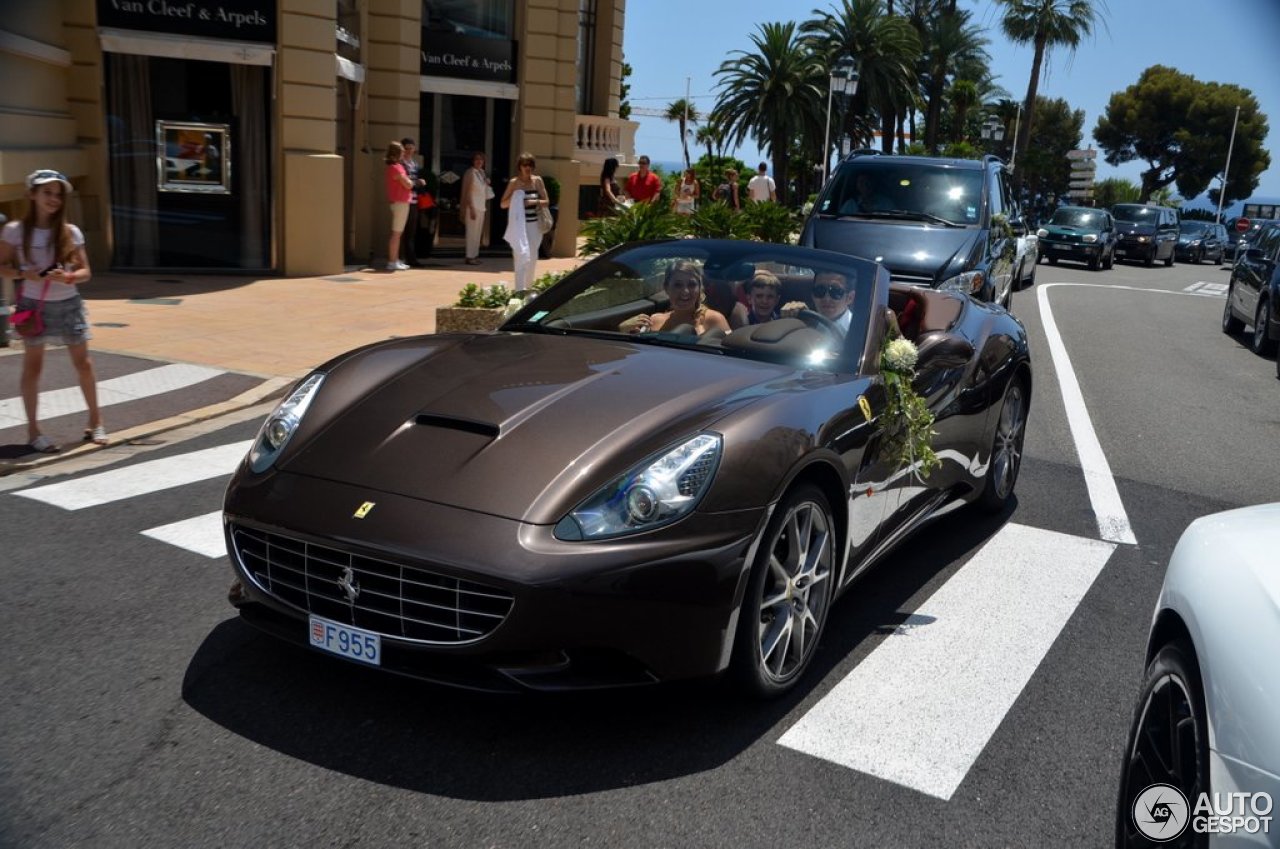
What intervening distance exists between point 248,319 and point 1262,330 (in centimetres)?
1197

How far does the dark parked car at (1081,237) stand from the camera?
104 ft

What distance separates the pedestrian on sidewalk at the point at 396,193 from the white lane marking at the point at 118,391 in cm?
817

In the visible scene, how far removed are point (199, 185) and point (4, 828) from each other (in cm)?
1375

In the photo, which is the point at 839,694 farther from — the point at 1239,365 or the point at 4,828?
the point at 1239,365

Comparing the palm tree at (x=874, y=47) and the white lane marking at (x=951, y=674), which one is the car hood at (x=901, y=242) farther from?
the palm tree at (x=874, y=47)

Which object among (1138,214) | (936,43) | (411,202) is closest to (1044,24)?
(936,43)

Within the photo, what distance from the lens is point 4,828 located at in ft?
10.3

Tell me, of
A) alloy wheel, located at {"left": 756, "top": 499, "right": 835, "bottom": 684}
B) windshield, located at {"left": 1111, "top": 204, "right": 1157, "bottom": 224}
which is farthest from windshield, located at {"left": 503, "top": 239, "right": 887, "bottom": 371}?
windshield, located at {"left": 1111, "top": 204, "right": 1157, "bottom": 224}

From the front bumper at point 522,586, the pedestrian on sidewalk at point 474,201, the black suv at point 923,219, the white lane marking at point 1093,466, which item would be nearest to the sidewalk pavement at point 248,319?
the pedestrian on sidewalk at point 474,201

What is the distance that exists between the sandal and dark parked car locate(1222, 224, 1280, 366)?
12.4 metres

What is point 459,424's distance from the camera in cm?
405

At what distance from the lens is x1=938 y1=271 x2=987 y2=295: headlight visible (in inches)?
467

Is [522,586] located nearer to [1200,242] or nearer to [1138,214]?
[1138,214]

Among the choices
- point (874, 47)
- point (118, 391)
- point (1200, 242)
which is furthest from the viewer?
point (874, 47)
